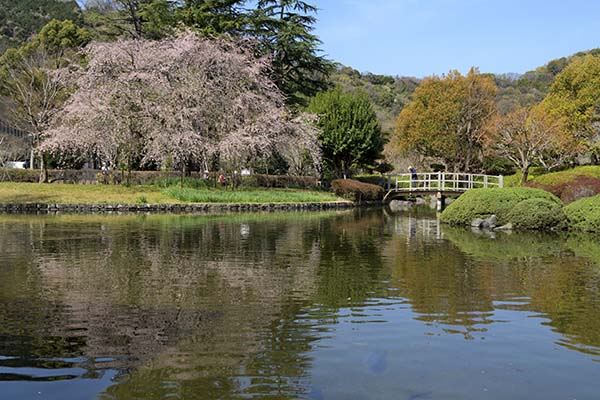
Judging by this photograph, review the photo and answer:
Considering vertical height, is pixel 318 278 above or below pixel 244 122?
below

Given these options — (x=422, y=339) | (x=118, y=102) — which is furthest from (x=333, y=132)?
(x=422, y=339)

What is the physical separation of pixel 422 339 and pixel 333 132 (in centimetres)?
3778

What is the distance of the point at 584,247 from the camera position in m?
16.6

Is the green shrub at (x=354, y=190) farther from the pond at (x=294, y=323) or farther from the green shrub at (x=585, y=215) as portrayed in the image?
the pond at (x=294, y=323)

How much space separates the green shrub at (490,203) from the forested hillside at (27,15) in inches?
2285

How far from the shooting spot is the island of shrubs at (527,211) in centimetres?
2139

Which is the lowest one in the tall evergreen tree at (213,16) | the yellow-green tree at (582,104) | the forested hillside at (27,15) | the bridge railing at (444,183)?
the bridge railing at (444,183)

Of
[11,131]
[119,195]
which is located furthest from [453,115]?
[11,131]

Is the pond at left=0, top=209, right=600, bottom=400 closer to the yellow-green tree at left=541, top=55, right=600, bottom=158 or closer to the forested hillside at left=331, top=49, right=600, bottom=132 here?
the yellow-green tree at left=541, top=55, right=600, bottom=158

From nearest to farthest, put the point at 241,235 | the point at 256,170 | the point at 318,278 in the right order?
the point at 318,278 → the point at 241,235 → the point at 256,170

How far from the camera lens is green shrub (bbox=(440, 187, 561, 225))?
→ 22562 millimetres

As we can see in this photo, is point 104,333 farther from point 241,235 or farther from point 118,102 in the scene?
point 118,102

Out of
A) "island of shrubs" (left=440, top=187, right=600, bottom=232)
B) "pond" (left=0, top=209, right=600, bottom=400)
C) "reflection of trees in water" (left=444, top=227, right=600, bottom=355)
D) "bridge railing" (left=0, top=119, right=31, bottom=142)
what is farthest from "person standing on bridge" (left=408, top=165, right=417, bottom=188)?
"bridge railing" (left=0, top=119, right=31, bottom=142)

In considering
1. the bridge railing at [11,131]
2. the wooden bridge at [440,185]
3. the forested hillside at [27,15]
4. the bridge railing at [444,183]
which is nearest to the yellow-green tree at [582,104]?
the bridge railing at [444,183]
